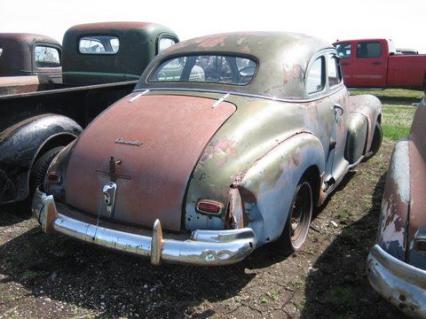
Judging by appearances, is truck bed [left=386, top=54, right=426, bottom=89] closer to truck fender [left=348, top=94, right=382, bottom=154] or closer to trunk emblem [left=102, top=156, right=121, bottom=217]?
truck fender [left=348, top=94, right=382, bottom=154]

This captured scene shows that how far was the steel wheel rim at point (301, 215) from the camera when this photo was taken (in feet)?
11.7

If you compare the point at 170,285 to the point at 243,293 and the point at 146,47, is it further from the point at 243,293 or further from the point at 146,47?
the point at 146,47

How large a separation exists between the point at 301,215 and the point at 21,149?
249 centimetres

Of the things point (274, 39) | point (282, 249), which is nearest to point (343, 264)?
point (282, 249)

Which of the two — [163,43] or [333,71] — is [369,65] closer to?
[163,43]

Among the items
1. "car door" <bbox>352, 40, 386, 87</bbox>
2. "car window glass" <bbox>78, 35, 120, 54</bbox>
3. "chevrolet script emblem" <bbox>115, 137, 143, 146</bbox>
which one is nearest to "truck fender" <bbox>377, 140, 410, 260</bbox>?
"chevrolet script emblem" <bbox>115, 137, 143, 146</bbox>

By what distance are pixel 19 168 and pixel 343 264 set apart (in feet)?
9.36

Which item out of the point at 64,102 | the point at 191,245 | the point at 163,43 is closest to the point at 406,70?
the point at 163,43

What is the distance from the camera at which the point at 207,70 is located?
387 cm

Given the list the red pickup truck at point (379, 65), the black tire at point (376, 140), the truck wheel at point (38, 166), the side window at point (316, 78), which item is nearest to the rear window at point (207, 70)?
the side window at point (316, 78)

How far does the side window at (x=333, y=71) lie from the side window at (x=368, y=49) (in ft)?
34.4

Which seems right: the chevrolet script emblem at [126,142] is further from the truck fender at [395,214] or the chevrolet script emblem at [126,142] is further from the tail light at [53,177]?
the truck fender at [395,214]

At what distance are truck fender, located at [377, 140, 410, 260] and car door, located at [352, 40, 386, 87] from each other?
12.6 meters

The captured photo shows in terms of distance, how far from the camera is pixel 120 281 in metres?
3.21
